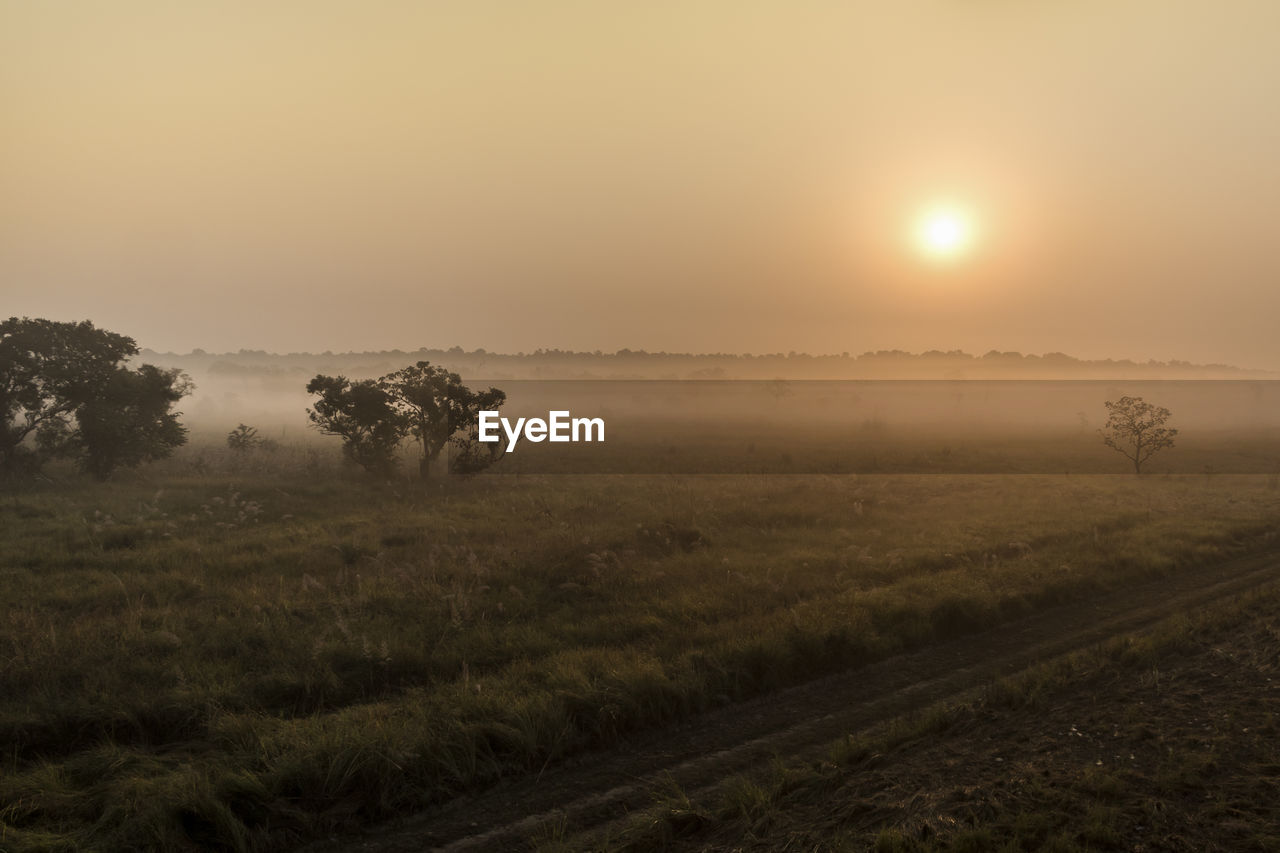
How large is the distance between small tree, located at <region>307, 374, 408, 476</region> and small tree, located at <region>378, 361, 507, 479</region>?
0.58 meters

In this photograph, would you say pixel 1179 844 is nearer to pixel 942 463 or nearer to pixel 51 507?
pixel 51 507

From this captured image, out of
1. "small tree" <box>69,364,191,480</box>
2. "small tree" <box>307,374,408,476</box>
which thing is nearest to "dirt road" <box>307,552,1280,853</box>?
"small tree" <box>307,374,408,476</box>

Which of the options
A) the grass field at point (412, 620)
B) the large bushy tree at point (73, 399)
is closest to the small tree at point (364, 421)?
the grass field at point (412, 620)

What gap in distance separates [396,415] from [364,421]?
1.46 metres

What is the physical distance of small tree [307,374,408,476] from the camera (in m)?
32.5

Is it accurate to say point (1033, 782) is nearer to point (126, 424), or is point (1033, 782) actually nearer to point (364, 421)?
point (364, 421)

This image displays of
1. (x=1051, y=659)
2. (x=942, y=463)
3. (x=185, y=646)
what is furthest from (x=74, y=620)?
(x=942, y=463)

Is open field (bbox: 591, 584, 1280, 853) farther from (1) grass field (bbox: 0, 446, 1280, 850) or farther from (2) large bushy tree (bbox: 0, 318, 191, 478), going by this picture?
(2) large bushy tree (bbox: 0, 318, 191, 478)

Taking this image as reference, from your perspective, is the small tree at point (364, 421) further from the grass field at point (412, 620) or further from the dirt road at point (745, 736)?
the dirt road at point (745, 736)

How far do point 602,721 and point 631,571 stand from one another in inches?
→ 263

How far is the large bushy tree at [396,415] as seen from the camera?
32.5 m

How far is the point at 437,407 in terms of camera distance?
32531 mm

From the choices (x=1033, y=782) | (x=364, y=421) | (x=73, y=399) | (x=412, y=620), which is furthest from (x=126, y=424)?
(x=1033, y=782)

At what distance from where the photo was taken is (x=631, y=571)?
16.2 metres
